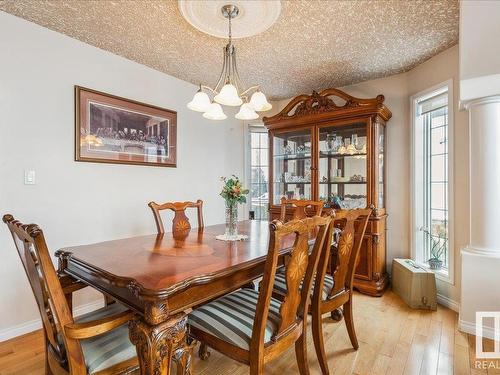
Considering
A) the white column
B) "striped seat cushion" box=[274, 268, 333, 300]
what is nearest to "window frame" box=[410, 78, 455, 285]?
the white column

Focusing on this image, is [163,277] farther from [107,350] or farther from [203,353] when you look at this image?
[203,353]

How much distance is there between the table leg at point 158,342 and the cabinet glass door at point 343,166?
2454mm

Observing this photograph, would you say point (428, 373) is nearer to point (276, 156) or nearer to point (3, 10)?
point (276, 156)

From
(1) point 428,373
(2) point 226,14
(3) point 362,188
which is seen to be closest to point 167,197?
(2) point 226,14

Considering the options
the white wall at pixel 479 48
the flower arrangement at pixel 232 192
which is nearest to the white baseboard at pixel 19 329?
the flower arrangement at pixel 232 192

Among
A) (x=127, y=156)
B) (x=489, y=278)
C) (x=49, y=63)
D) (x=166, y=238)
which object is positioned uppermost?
(x=49, y=63)

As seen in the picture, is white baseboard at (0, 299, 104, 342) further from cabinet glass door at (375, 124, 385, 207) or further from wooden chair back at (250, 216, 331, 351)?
cabinet glass door at (375, 124, 385, 207)

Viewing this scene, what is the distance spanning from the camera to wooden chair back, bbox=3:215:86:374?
0.98 meters

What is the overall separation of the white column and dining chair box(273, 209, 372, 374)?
970mm

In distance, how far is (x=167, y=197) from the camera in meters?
3.13

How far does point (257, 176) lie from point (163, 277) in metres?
3.12

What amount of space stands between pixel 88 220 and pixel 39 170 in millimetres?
560

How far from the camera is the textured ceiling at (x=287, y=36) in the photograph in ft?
6.35

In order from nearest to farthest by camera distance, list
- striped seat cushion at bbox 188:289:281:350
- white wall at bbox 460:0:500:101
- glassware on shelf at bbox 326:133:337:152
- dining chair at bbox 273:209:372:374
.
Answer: striped seat cushion at bbox 188:289:281:350, dining chair at bbox 273:209:372:374, white wall at bbox 460:0:500:101, glassware on shelf at bbox 326:133:337:152
